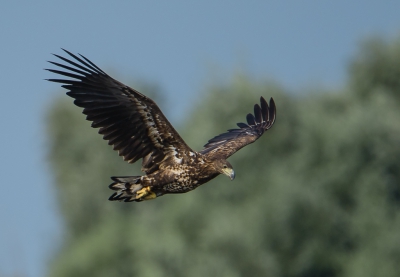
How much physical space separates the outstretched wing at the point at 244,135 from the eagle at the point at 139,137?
2.53 ft

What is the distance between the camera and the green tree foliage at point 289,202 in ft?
122

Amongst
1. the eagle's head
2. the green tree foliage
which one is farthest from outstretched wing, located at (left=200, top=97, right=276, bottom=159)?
the green tree foliage

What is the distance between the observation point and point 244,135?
58.1 ft

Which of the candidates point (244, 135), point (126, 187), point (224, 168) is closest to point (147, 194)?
point (126, 187)

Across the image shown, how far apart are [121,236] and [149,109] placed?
106 ft

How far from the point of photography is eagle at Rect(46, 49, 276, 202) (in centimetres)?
1530

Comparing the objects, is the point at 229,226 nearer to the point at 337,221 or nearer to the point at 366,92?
the point at 337,221

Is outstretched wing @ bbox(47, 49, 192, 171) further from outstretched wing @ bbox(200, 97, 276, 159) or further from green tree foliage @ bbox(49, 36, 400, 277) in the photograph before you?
green tree foliage @ bbox(49, 36, 400, 277)

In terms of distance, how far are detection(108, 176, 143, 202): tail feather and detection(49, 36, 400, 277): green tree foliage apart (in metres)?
19.2

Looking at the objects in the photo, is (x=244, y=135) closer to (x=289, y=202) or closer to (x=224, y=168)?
(x=224, y=168)

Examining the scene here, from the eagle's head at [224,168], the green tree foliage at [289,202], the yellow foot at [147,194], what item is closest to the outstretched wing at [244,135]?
the eagle's head at [224,168]

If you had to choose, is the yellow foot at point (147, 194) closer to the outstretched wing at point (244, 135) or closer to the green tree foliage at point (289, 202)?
the outstretched wing at point (244, 135)

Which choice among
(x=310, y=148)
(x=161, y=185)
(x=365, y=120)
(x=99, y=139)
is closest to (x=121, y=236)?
(x=99, y=139)

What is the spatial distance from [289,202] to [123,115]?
24371 millimetres
